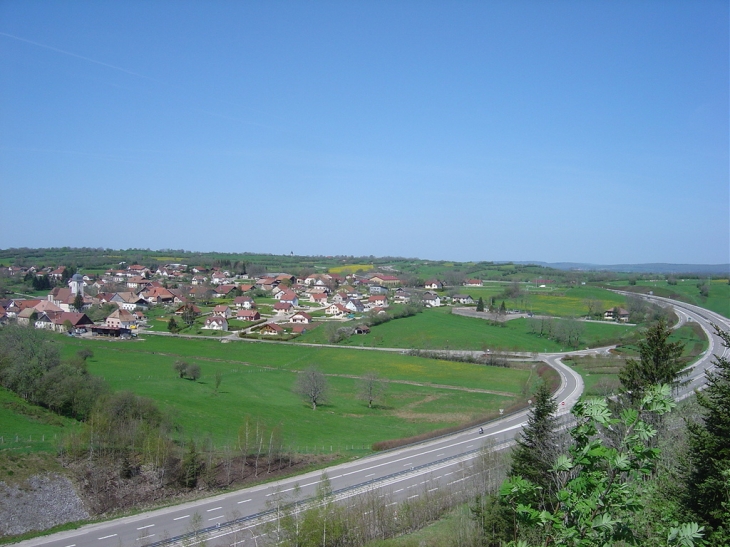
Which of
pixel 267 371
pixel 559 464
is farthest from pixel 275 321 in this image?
pixel 559 464

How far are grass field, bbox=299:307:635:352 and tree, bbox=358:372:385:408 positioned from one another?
2139 cm

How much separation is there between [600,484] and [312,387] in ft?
128

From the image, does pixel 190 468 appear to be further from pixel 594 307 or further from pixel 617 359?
pixel 594 307

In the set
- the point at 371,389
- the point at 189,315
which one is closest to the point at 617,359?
the point at 371,389

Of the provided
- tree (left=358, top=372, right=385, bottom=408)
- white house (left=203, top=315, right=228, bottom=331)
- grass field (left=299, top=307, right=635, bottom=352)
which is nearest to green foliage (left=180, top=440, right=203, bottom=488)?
tree (left=358, top=372, right=385, bottom=408)

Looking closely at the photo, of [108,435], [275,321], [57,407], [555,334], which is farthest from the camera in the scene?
[275,321]

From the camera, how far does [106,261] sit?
531 feet

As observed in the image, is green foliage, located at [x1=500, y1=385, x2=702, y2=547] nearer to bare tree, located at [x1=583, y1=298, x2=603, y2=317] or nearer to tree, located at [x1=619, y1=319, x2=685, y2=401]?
tree, located at [x1=619, y1=319, x2=685, y2=401]

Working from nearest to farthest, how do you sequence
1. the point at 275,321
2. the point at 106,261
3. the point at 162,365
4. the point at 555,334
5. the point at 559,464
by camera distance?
the point at 559,464
the point at 162,365
the point at 555,334
the point at 275,321
the point at 106,261

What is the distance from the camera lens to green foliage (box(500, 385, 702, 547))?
13.1ft

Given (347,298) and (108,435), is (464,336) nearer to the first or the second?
(347,298)

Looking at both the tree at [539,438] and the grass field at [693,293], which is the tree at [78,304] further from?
the grass field at [693,293]

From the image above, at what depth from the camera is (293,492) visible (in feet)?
82.1

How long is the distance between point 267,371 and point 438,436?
22.9 m
